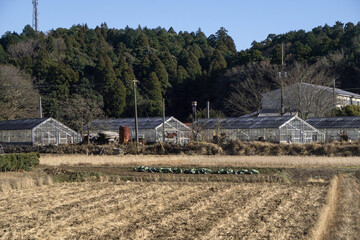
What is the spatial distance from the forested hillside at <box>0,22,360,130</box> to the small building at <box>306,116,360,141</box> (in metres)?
15.2

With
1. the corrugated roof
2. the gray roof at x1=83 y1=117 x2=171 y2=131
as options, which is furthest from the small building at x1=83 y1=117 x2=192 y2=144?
the corrugated roof

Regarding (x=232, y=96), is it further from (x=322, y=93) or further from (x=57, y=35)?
(x=57, y=35)

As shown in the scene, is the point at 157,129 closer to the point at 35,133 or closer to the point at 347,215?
the point at 35,133

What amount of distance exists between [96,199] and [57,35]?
7596 cm

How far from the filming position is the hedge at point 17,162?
2372 cm

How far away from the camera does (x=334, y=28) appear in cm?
8538

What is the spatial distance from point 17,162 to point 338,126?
93.2 feet

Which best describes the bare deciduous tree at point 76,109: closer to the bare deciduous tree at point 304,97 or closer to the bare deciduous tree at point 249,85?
the bare deciduous tree at point 249,85

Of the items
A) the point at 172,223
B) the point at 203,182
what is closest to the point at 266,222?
the point at 172,223

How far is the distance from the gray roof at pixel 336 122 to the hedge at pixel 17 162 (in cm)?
2707

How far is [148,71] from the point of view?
72.6 m

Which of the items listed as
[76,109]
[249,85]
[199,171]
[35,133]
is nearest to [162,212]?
[199,171]

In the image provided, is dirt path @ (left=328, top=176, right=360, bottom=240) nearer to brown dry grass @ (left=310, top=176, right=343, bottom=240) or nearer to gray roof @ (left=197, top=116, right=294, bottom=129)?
brown dry grass @ (left=310, top=176, right=343, bottom=240)

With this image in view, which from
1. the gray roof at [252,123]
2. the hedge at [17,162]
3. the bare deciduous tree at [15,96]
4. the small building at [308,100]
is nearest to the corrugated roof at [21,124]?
the bare deciduous tree at [15,96]
